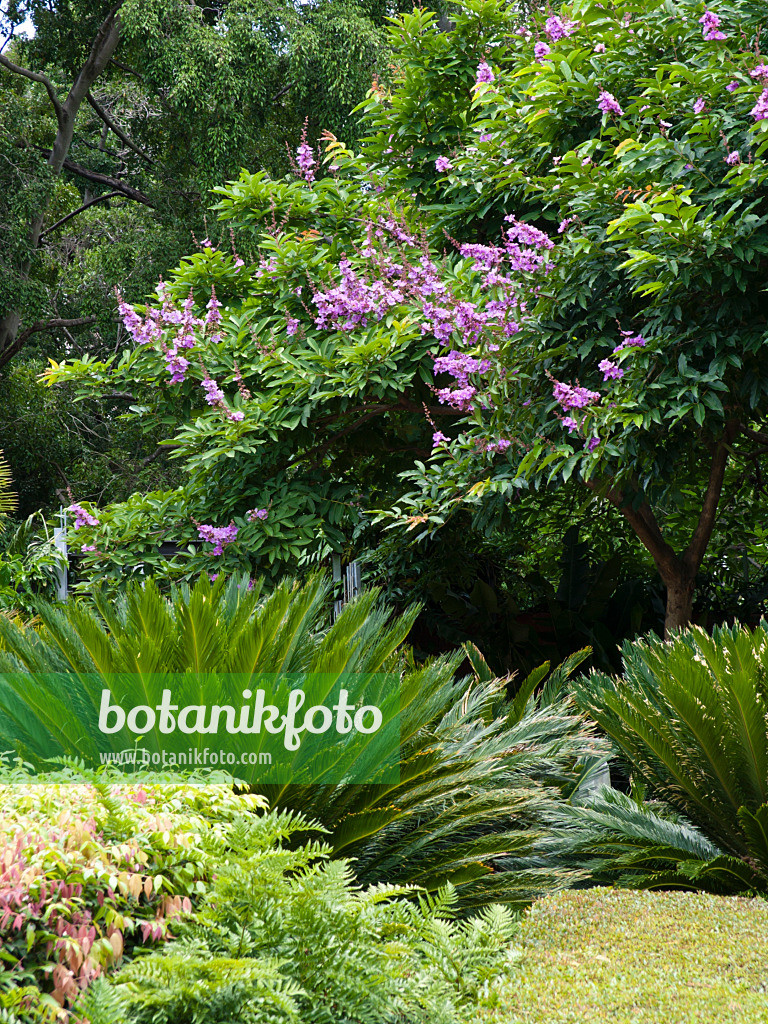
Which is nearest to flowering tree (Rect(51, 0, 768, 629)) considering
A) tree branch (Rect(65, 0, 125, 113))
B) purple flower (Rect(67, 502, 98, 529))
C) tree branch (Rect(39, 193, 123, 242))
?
purple flower (Rect(67, 502, 98, 529))

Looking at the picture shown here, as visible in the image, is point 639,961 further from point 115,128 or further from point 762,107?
point 115,128

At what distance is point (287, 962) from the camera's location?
7.60ft

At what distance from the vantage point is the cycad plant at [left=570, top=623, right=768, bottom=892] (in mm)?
3697

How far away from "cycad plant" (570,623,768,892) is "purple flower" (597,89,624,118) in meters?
2.63

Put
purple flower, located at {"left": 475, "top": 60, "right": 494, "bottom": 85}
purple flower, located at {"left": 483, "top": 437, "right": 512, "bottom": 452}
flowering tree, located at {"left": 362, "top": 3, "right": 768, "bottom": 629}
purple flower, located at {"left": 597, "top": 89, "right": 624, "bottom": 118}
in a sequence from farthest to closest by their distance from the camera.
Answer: purple flower, located at {"left": 475, "top": 60, "right": 494, "bottom": 85} < purple flower, located at {"left": 483, "top": 437, "right": 512, "bottom": 452} < purple flower, located at {"left": 597, "top": 89, "right": 624, "bottom": 118} < flowering tree, located at {"left": 362, "top": 3, "right": 768, "bottom": 629}

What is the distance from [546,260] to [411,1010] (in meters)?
3.70

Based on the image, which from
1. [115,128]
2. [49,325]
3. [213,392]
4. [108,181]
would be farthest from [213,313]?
[108,181]

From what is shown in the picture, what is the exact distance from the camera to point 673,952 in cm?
271

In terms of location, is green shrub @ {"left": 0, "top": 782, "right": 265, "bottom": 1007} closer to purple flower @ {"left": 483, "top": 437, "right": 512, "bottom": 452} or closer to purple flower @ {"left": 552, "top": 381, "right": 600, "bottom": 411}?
purple flower @ {"left": 552, "top": 381, "right": 600, "bottom": 411}

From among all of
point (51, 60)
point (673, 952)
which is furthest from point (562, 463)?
point (51, 60)

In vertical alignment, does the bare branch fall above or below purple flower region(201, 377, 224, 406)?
above

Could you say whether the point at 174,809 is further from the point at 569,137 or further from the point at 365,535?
→ the point at 365,535

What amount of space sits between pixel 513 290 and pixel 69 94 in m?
11.3

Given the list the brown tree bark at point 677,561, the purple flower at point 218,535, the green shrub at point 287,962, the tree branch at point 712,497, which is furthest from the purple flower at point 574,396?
the green shrub at point 287,962
